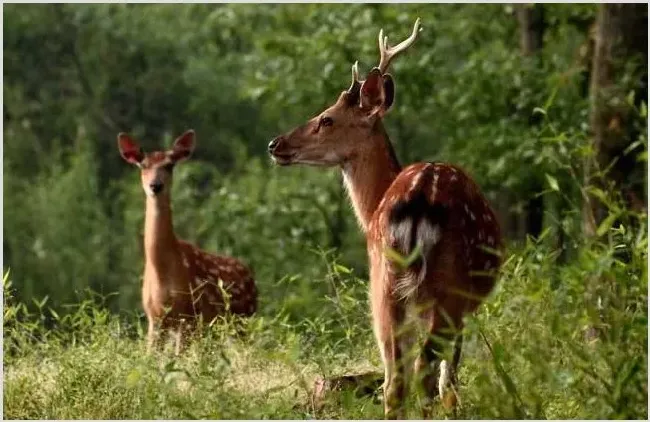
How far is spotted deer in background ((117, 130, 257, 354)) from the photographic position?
39.2ft

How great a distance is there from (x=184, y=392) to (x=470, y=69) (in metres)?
10.3

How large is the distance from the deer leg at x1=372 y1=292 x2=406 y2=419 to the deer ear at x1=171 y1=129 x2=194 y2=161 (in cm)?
571

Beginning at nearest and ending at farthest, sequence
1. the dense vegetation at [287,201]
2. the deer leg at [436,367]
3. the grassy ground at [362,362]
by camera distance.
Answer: the grassy ground at [362,362] → the dense vegetation at [287,201] → the deer leg at [436,367]

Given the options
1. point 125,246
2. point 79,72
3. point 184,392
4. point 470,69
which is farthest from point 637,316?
point 79,72

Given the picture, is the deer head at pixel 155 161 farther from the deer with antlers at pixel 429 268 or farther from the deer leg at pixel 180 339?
the deer with antlers at pixel 429 268

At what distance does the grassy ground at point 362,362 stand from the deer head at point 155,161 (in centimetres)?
296

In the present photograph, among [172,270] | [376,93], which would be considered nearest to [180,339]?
[376,93]

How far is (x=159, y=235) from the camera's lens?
1256 cm

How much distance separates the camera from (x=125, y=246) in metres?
24.2

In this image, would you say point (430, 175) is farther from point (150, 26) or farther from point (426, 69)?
point (150, 26)

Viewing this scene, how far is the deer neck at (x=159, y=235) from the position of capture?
12.4m

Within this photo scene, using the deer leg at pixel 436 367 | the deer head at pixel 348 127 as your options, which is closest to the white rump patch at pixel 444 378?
the deer leg at pixel 436 367

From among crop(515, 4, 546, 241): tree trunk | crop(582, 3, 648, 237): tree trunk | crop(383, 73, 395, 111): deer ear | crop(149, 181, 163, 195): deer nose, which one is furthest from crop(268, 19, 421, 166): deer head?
crop(515, 4, 546, 241): tree trunk

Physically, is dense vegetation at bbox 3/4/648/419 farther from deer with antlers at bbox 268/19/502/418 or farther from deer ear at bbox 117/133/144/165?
deer ear at bbox 117/133/144/165
